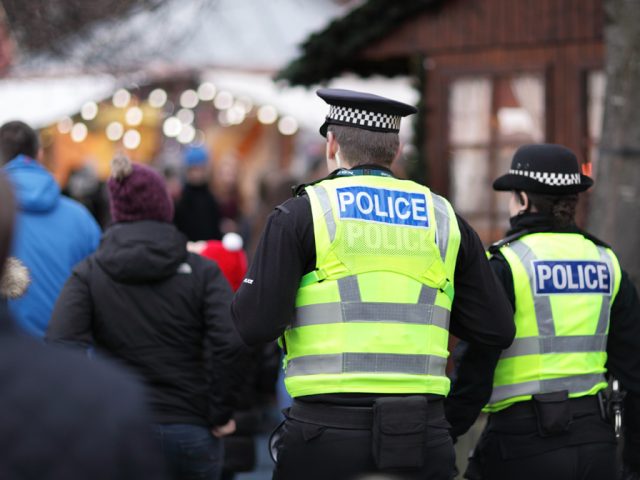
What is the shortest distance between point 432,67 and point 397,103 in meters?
6.94

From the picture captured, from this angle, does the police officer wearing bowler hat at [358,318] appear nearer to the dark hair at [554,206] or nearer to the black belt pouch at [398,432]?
the black belt pouch at [398,432]

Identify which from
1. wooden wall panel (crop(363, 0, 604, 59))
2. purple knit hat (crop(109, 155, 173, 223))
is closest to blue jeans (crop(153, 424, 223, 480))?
purple knit hat (crop(109, 155, 173, 223))

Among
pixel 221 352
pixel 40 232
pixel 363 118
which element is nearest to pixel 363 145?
pixel 363 118

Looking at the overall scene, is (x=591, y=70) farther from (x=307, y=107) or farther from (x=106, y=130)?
(x=106, y=130)

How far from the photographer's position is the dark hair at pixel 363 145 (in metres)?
3.95

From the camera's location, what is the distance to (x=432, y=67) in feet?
35.2

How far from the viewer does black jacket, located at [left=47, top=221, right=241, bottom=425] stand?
499 cm

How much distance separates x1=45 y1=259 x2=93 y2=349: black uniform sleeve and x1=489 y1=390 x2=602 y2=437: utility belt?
167cm

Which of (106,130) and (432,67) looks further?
(106,130)

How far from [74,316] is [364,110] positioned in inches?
65.5

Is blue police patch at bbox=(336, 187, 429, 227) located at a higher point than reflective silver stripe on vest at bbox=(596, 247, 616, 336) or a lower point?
higher

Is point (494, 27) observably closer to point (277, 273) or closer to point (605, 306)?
point (605, 306)

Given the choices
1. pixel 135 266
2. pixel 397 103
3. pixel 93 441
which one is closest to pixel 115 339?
pixel 135 266

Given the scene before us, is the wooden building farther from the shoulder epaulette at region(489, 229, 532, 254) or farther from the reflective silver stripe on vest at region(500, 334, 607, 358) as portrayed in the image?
the reflective silver stripe on vest at region(500, 334, 607, 358)
